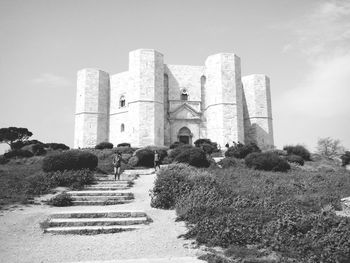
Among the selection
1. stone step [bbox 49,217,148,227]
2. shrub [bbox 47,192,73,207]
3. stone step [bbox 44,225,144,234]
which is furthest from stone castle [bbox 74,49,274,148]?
stone step [bbox 44,225,144,234]

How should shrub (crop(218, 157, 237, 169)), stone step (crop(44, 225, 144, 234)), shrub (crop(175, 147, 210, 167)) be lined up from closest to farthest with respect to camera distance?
stone step (crop(44, 225, 144, 234)), shrub (crop(175, 147, 210, 167)), shrub (crop(218, 157, 237, 169))

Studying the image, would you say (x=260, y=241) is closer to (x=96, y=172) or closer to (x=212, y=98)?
(x=96, y=172)

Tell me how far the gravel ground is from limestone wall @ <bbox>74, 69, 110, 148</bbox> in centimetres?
2989

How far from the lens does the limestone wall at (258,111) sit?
3812cm

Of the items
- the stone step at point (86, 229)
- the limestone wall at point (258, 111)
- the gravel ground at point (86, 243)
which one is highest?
the limestone wall at point (258, 111)

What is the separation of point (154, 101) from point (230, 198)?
26338 mm

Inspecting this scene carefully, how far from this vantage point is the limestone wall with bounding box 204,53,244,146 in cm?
3475

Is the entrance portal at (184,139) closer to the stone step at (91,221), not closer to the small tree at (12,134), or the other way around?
the small tree at (12,134)

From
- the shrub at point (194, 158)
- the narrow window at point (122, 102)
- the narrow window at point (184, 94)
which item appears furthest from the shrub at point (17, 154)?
the narrow window at point (184, 94)

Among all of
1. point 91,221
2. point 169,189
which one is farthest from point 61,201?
point 169,189

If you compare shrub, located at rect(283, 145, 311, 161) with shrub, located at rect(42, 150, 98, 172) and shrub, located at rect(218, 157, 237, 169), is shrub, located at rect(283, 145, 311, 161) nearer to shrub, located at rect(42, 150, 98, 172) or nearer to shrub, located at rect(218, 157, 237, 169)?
shrub, located at rect(218, 157, 237, 169)

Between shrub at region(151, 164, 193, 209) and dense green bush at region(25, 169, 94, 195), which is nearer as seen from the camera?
shrub at region(151, 164, 193, 209)

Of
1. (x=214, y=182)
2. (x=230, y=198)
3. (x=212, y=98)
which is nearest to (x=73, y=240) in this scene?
(x=230, y=198)

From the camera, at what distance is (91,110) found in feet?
123
